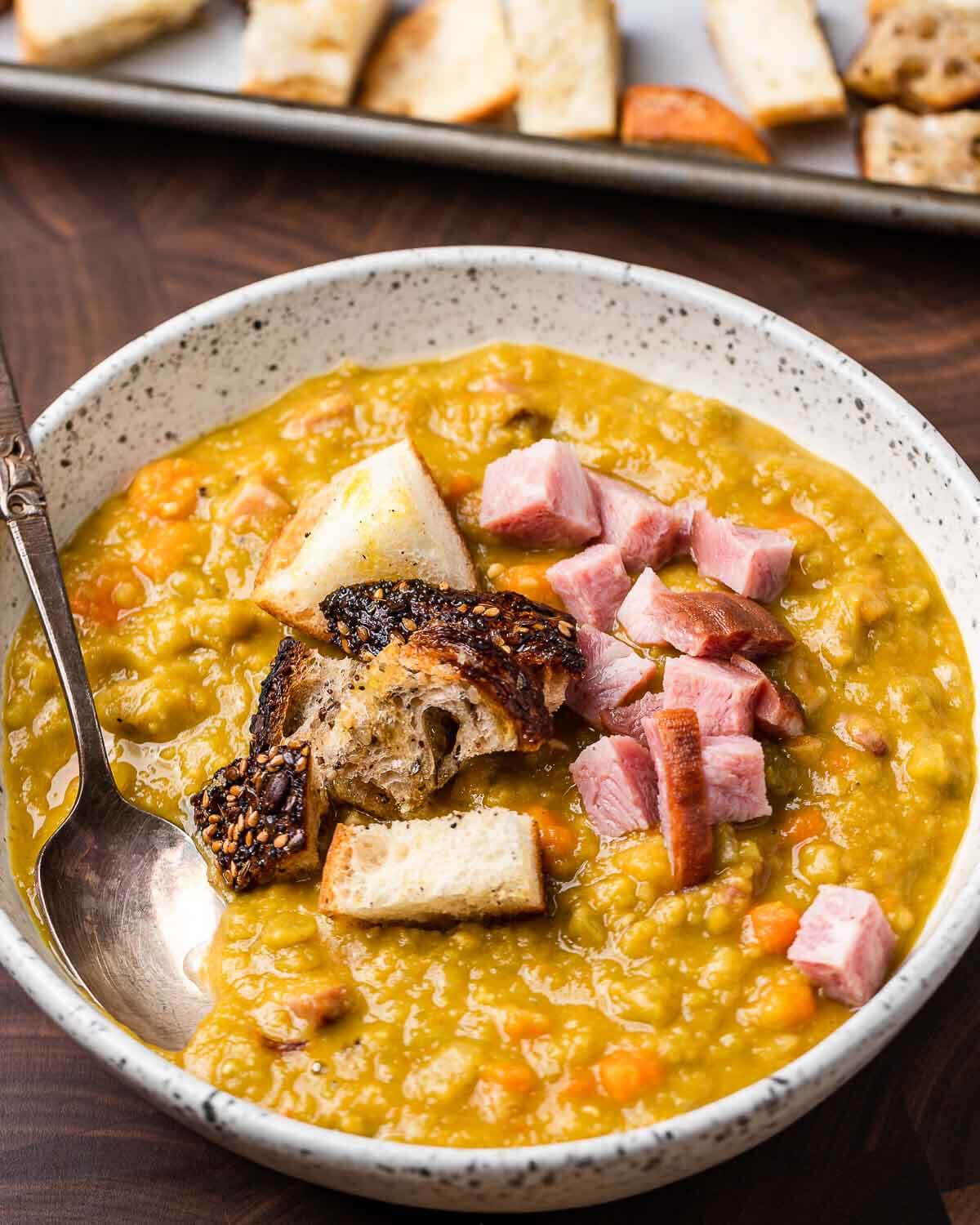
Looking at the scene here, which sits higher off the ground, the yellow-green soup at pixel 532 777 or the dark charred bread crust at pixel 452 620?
the dark charred bread crust at pixel 452 620

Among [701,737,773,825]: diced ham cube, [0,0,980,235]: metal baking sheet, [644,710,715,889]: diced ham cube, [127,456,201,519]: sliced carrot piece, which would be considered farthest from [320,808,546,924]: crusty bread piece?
[0,0,980,235]: metal baking sheet

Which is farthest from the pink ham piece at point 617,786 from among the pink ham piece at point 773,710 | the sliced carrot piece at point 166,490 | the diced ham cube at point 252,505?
the sliced carrot piece at point 166,490

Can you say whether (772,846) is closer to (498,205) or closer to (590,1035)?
(590,1035)

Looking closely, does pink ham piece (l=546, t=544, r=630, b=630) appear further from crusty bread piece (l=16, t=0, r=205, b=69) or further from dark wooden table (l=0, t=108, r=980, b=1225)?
crusty bread piece (l=16, t=0, r=205, b=69)

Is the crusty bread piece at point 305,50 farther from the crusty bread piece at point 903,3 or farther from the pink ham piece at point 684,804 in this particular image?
the pink ham piece at point 684,804

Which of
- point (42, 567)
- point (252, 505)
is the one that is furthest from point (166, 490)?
point (42, 567)
